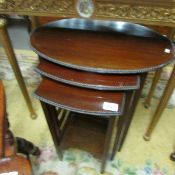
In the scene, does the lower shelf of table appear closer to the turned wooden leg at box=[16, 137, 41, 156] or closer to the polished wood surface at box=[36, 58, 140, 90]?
the turned wooden leg at box=[16, 137, 41, 156]

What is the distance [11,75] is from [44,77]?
32.8 inches

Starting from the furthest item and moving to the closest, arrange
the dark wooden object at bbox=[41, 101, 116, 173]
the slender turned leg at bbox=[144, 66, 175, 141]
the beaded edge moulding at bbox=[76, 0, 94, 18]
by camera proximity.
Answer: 1. the dark wooden object at bbox=[41, 101, 116, 173]
2. the slender turned leg at bbox=[144, 66, 175, 141]
3. the beaded edge moulding at bbox=[76, 0, 94, 18]

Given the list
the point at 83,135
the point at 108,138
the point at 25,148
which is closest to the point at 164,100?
the point at 108,138

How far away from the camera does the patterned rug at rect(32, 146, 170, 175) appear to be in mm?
1140

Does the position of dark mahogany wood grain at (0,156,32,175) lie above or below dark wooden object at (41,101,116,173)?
above

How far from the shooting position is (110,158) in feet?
3.85

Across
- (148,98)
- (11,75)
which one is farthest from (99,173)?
(11,75)

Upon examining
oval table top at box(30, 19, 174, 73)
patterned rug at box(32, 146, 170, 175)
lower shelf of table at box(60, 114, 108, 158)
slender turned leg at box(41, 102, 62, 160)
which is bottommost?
patterned rug at box(32, 146, 170, 175)

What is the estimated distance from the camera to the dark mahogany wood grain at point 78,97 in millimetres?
745

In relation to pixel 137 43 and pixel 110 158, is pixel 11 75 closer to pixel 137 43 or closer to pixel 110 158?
pixel 110 158

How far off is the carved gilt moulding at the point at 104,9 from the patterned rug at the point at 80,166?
0.70m

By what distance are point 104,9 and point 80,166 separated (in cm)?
75

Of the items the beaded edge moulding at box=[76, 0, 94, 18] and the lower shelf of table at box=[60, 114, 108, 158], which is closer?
the beaded edge moulding at box=[76, 0, 94, 18]

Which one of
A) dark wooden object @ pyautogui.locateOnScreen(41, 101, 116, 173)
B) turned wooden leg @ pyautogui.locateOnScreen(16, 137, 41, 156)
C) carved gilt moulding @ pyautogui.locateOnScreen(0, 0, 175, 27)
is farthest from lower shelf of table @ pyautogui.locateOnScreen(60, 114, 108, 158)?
carved gilt moulding @ pyautogui.locateOnScreen(0, 0, 175, 27)
